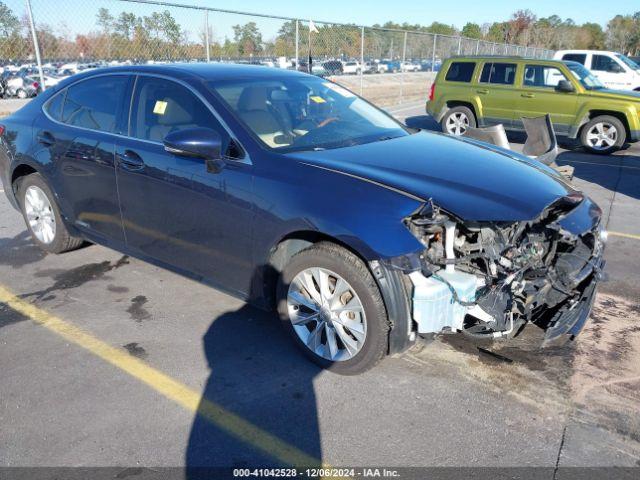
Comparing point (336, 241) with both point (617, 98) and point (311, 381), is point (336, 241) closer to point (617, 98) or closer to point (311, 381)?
point (311, 381)

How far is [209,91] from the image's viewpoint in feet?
11.7

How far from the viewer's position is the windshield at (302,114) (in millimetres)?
3487

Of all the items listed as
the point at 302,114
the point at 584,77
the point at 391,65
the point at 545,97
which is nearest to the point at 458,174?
the point at 302,114

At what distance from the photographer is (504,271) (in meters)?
2.88

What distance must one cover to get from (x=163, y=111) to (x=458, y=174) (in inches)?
83.5

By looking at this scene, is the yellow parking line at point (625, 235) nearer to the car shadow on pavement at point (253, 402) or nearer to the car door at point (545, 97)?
the car shadow on pavement at point (253, 402)

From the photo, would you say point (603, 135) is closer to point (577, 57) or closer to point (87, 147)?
point (577, 57)

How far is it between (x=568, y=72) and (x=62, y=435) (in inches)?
438

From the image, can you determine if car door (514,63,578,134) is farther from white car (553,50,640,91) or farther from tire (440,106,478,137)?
white car (553,50,640,91)

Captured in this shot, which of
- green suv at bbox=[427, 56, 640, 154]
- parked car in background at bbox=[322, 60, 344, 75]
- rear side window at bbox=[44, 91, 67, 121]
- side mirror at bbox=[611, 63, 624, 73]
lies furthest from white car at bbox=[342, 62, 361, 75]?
rear side window at bbox=[44, 91, 67, 121]

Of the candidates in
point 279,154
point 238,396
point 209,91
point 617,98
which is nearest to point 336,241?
point 279,154

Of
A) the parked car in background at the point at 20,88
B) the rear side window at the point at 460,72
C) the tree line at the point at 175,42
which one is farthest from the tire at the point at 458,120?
the parked car in background at the point at 20,88

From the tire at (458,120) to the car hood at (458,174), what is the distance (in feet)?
28.1

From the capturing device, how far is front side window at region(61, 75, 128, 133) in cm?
408
